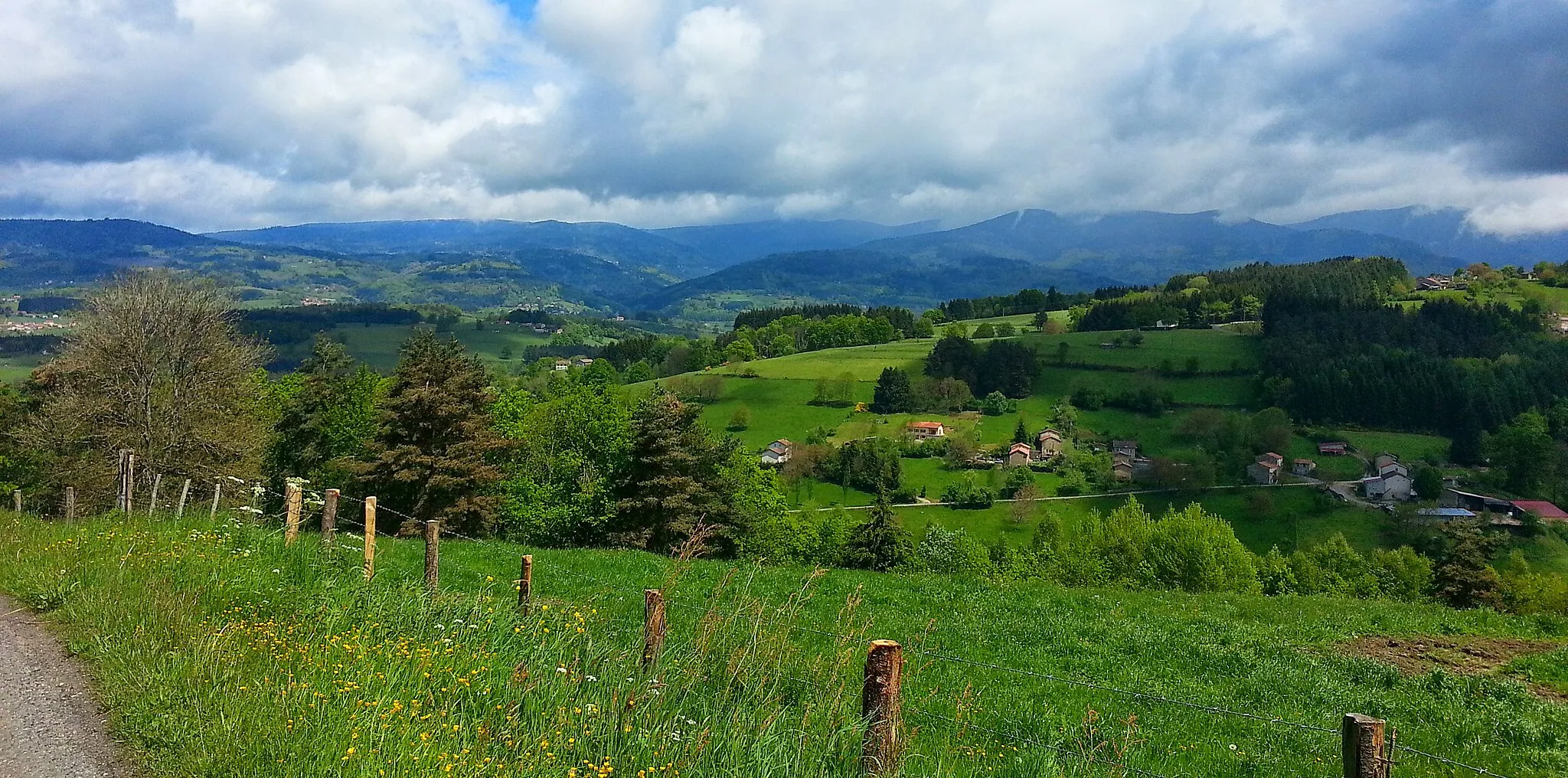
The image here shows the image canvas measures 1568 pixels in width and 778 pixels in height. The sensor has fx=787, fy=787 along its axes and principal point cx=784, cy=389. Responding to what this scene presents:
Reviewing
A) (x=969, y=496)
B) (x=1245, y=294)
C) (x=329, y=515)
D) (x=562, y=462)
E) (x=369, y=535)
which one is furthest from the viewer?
(x=1245, y=294)

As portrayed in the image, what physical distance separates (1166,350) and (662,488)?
121854 millimetres

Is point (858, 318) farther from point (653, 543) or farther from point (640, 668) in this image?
point (640, 668)

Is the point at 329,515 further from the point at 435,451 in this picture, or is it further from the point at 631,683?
the point at 435,451

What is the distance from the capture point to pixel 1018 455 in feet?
331

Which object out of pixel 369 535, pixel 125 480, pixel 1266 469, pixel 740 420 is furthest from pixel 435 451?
pixel 1266 469

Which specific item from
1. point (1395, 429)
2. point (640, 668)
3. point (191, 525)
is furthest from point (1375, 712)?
point (1395, 429)

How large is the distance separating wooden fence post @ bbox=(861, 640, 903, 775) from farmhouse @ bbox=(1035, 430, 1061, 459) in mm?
103276

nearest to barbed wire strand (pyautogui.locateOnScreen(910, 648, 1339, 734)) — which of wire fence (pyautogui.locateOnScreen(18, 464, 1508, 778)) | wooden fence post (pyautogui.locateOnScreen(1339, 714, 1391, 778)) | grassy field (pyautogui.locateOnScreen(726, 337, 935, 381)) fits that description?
wire fence (pyautogui.locateOnScreen(18, 464, 1508, 778))

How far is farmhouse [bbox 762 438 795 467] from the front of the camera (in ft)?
310

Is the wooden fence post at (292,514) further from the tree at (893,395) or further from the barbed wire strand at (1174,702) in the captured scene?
the tree at (893,395)

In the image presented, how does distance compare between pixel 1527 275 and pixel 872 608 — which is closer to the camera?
pixel 872 608

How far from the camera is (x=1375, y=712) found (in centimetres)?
955

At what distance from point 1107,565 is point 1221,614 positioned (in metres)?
31.3

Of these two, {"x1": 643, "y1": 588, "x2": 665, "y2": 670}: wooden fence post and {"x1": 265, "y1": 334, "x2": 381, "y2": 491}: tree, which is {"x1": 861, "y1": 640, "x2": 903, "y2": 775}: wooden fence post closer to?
{"x1": 643, "y1": 588, "x2": 665, "y2": 670}: wooden fence post
